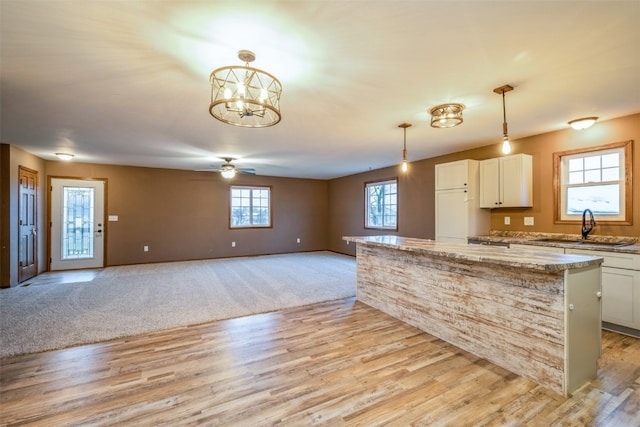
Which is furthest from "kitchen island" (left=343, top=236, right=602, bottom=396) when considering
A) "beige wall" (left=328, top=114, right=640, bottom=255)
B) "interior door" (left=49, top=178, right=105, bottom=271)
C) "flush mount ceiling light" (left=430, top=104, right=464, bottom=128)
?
"interior door" (left=49, top=178, right=105, bottom=271)

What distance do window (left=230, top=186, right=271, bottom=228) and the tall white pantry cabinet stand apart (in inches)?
205

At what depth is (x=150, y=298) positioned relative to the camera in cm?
431

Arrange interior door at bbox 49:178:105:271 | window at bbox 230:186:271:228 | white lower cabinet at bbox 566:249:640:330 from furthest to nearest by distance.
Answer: window at bbox 230:186:271:228, interior door at bbox 49:178:105:271, white lower cabinet at bbox 566:249:640:330

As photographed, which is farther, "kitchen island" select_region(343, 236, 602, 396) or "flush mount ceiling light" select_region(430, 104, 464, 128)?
"flush mount ceiling light" select_region(430, 104, 464, 128)

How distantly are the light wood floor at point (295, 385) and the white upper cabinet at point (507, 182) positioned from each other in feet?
6.30

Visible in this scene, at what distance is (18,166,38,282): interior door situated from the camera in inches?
204

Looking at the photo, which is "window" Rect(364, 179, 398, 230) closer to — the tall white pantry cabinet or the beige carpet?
the beige carpet

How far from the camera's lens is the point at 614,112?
3.31m

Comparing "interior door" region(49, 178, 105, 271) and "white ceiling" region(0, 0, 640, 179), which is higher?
"white ceiling" region(0, 0, 640, 179)

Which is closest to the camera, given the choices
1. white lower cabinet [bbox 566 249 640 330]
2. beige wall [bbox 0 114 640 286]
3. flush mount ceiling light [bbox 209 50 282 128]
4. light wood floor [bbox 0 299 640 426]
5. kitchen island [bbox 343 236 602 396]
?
light wood floor [bbox 0 299 640 426]

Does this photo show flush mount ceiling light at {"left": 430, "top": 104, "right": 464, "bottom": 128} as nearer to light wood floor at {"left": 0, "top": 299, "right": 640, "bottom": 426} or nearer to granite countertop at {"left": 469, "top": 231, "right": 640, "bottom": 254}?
granite countertop at {"left": 469, "top": 231, "right": 640, "bottom": 254}

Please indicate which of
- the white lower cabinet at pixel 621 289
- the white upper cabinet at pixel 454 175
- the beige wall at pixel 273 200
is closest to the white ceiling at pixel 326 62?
the beige wall at pixel 273 200

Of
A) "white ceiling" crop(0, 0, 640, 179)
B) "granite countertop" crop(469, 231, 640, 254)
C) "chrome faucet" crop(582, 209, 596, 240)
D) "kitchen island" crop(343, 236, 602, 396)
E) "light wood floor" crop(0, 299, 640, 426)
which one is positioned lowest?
"light wood floor" crop(0, 299, 640, 426)

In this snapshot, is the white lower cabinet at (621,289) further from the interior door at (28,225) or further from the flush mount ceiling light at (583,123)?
the interior door at (28,225)
